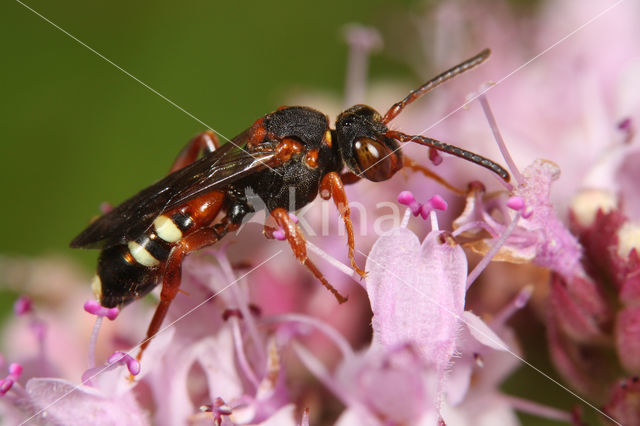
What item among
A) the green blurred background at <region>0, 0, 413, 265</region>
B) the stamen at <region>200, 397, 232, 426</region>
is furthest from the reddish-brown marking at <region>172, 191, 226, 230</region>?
the green blurred background at <region>0, 0, 413, 265</region>

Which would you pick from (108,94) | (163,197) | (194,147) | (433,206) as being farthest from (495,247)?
(108,94)

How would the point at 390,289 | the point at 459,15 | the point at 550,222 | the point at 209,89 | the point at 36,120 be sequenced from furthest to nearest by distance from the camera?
1. the point at 209,89
2. the point at 36,120
3. the point at 459,15
4. the point at 550,222
5. the point at 390,289

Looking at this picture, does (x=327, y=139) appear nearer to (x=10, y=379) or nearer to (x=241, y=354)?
(x=241, y=354)

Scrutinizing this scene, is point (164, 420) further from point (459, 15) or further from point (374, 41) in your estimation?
point (459, 15)

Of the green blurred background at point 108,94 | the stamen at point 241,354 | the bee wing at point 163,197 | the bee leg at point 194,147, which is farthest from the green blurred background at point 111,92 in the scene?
the stamen at point 241,354

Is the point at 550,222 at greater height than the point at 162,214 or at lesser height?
lesser

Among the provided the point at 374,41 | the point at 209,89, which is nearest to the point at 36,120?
the point at 209,89

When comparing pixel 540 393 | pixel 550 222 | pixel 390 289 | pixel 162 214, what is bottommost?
pixel 540 393

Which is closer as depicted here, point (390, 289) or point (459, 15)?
point (390, 289)

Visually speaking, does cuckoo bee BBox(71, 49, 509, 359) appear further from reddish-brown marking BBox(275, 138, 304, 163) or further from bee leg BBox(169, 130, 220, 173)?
bee leg BBox(169, 130, 220, 173)
